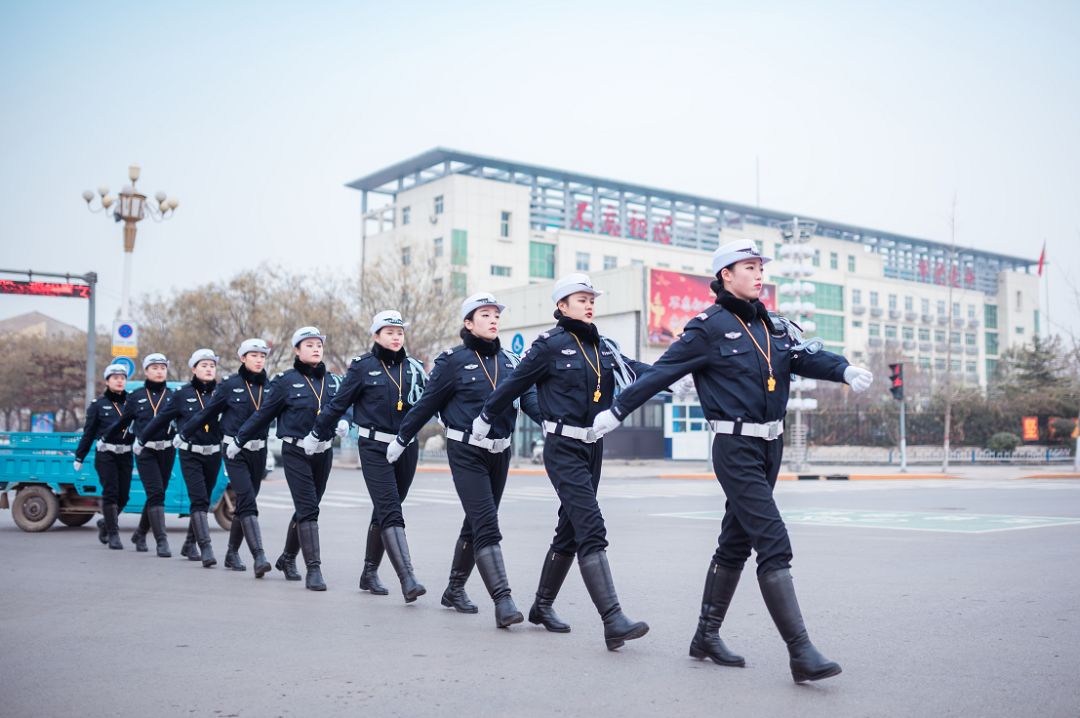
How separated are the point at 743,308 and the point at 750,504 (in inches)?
43.4

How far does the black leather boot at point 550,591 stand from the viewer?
6.97 m

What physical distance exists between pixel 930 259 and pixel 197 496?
103 metres

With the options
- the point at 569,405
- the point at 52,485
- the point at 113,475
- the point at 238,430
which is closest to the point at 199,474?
the point at 238,430

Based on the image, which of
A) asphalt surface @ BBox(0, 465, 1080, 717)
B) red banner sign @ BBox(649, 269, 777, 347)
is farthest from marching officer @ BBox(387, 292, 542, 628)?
red banner sign @ BBox(649, 269, 777, 347)

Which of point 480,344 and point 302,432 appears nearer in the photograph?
point 480,344

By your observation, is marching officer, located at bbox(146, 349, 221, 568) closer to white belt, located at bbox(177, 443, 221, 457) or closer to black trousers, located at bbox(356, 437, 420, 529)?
white belt, located at bbox(177, 443, 221, 457)

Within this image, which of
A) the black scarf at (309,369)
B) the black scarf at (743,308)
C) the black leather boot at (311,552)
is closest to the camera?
the black scarf at (743,308)

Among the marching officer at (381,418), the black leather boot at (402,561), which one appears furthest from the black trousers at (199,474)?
the black leather boot at (402,561)

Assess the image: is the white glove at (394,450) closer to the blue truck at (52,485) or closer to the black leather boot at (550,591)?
the black leather boot at (550,591)

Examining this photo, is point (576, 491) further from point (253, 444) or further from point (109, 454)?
point (109, 454)

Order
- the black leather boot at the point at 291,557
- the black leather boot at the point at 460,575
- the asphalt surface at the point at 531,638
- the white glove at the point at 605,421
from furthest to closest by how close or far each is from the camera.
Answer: the black leather boot at the point at 291,557 < the black leather boot at the point at 460,575 < the white glove at the point at 605,421 < the asphalt surface at the point at 531,638

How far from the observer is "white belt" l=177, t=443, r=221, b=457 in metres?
11.3

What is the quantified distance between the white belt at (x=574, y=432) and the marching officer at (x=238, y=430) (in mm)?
4261

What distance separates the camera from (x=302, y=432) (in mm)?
9547
